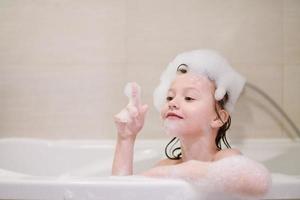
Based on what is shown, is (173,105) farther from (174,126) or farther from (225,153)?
(225,153)

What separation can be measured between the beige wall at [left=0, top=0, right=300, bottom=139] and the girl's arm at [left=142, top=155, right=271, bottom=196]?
700mm

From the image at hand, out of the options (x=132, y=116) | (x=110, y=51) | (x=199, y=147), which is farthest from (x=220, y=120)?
(x=110, y=51)

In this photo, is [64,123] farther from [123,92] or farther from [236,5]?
[236,5]

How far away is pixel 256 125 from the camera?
151 cm

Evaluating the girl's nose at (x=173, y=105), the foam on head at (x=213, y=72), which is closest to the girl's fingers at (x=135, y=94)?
the girl's nose at (x=173, y=105)

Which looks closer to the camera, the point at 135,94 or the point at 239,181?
the point at 239,181

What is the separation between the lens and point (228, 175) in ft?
2.54

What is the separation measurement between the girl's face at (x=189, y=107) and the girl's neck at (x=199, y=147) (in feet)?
0.09

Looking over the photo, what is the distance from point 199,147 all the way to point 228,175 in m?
0.35

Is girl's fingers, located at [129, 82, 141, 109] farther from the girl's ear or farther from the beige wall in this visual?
the beige wall

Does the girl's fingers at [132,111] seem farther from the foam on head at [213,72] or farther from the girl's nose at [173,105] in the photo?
the foam on head at [213,72]

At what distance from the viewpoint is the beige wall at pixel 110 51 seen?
144cm

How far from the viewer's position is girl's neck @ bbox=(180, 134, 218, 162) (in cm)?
112

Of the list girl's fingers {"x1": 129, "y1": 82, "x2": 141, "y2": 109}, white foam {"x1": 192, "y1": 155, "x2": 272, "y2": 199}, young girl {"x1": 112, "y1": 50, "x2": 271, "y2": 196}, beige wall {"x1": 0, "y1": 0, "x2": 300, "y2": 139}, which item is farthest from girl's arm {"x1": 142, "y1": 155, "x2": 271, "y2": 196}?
beige wall {"x1": 0, "y1": 0, "x2": 300, "y2": 139}
